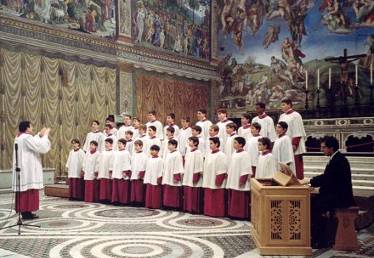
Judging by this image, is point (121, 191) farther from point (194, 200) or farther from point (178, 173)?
point (194, 200)

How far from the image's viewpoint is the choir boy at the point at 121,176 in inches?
408

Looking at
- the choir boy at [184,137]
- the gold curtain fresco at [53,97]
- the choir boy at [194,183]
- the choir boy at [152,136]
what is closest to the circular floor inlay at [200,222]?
the choir boy at [194,183]

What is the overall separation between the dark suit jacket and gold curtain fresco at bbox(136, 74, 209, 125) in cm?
1197

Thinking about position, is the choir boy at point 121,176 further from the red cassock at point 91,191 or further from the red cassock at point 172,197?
the red cassock at point 172,197

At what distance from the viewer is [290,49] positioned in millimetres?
19797

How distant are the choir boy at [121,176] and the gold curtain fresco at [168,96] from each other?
713cm

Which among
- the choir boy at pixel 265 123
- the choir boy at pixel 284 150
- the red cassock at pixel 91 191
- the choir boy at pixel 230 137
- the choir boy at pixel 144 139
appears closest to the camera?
the choir boy at pixel 284 150

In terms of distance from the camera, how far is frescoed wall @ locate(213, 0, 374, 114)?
59.5 feet

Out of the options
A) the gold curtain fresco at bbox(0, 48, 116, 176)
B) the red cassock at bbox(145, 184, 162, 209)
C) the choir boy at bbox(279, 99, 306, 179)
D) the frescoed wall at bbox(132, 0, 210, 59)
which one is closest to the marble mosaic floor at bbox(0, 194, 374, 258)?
the red cassock at bbox(145, 184, 162, 209)

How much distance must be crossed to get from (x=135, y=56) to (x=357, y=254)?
13140mm

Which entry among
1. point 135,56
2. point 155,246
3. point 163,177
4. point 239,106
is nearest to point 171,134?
point 163,177

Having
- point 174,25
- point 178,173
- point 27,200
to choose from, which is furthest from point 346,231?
point 174,25

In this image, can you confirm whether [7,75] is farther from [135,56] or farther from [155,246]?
[155,246]

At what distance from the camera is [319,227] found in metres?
6.20
